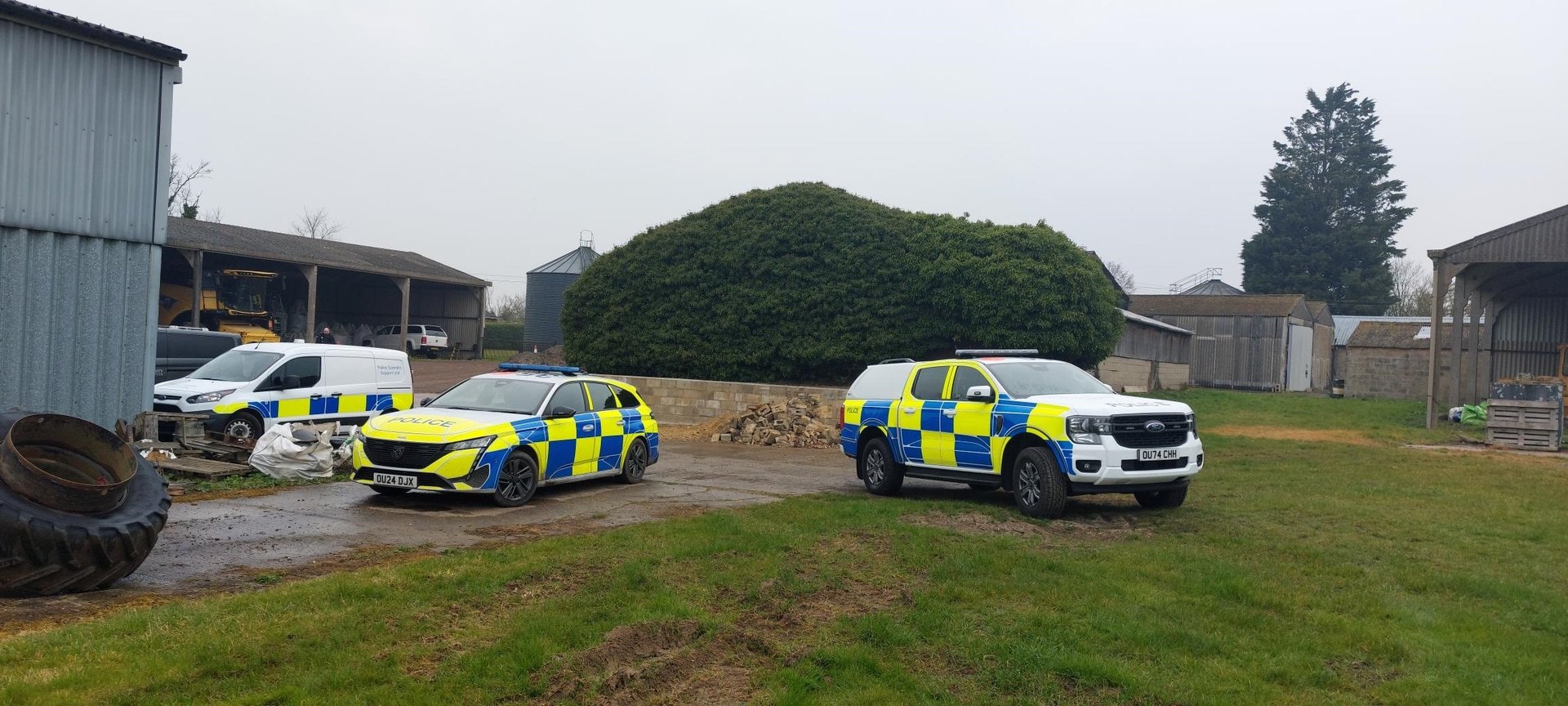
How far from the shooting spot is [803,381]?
997 inches

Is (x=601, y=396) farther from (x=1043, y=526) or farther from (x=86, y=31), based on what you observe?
(x=86, y=31)

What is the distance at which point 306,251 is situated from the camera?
4228cm

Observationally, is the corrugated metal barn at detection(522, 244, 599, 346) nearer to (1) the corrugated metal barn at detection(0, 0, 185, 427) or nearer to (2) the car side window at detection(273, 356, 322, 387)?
(2) the car side window at detection(273, 356, 322, 387)

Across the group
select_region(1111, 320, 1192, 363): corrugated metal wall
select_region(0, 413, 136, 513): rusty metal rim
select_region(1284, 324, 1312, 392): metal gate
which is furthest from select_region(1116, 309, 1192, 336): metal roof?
select_region(0, 413, 136, 513): rusty metal rim

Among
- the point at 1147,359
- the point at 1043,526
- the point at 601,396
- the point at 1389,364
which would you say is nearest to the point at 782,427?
the point at 601,396

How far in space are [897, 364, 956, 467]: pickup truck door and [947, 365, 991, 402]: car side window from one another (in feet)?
0.34

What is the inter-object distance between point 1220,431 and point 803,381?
8811 millimetres

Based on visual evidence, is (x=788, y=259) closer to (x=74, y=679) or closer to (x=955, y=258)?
(x=955, y=258)

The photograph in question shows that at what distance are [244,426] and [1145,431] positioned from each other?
11994 mm

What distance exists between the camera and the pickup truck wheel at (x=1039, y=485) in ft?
33.7

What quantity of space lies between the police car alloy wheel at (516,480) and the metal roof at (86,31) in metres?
6.68

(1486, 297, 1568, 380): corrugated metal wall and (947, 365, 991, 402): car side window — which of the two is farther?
(1486, 297, 1568, 380): corrugated metal wall

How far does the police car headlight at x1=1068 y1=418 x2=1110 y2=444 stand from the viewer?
10.1 m

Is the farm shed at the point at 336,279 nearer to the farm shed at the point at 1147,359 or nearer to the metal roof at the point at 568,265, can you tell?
the metal roof at the point at 568,265
